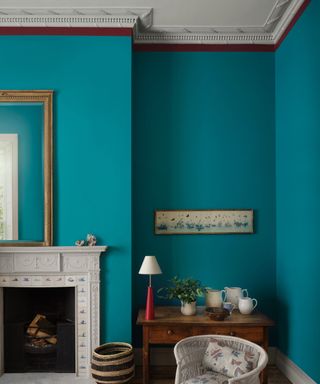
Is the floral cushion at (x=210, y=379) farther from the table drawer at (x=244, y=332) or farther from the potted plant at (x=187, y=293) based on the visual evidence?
the potted plant at (x=187, y=293)

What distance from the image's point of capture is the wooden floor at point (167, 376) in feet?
12.5

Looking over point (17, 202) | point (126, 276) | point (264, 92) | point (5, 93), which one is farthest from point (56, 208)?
point (264, 92)

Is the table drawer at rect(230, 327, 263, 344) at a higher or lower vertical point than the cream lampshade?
lower

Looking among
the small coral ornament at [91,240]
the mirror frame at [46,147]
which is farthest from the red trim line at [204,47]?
the small coral ornament at [91,240]

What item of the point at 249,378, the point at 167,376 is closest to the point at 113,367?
the point at 167,376

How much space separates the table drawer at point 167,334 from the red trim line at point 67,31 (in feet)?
8.56

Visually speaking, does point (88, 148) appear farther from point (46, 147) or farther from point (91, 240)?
point (91, 240)

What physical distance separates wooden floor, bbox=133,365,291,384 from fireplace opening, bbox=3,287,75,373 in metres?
0.61

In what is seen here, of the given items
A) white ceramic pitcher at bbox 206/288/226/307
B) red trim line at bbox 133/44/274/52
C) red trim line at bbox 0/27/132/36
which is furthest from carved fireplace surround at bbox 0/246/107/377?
red trim line at bbox 133/44/274/52

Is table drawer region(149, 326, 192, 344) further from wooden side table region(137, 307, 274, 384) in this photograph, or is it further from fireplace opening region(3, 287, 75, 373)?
fireplace opening region(3, 287, 75, 373)

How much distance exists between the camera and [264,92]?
4316mm

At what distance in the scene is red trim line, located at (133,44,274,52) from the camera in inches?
169

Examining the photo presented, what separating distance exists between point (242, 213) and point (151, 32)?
1959mm

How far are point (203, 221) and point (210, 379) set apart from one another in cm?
170
